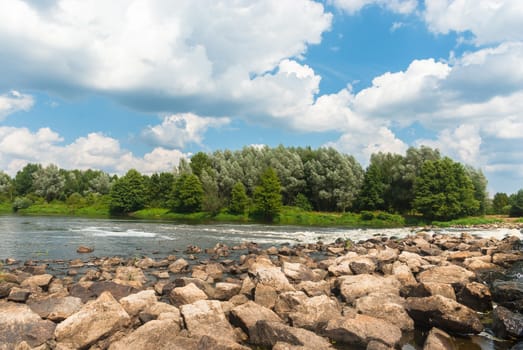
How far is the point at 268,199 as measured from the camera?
223ft

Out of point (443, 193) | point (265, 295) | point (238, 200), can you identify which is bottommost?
point (265, 295)

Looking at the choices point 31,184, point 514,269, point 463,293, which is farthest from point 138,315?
point 31,184

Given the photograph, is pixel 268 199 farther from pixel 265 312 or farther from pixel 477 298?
pixel 265 312

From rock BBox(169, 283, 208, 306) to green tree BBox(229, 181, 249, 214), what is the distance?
59.8 metres

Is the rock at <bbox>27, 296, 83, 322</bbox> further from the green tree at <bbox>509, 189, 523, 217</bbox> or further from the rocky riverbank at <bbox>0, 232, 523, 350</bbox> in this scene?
the green tree at <bbox>509, 189, 523, 217</bbox>

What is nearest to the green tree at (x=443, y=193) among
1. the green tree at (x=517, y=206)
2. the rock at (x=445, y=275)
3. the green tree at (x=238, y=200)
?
the green tree at (x=517, y=206)

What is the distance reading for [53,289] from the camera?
1330 centimetres

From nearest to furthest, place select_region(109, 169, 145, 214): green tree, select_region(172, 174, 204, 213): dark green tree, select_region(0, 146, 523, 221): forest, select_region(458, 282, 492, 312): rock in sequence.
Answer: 1. select_region(458, 282, 492, 312): rock
2. select_region(0, 146, 523, 221): forest
3. select_region(172, 174, 204, 213): dark green tree
4. select_region(109, 169, 145, 214): green tree

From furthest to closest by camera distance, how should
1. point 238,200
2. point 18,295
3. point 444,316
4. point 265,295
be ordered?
point 238,200 → point 18,295 → point 265,295 → point 444,316

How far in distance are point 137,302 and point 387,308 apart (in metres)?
6.41

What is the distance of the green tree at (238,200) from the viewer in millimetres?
71312

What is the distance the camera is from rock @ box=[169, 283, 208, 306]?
11.2 metres

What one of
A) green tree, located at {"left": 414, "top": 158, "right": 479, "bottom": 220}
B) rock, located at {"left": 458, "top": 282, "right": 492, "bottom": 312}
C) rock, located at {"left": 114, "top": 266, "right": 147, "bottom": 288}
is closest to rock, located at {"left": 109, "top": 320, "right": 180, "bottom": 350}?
rock, located at {"left": 114, "top": 266, "right": 147, "bottom": 288}

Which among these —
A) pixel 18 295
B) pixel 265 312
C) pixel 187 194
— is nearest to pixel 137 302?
pixel 265 312
